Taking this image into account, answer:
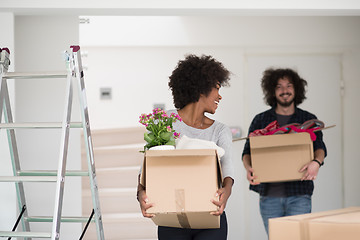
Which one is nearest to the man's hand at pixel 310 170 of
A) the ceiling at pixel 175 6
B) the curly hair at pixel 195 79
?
the ceiling at pixel 175 6

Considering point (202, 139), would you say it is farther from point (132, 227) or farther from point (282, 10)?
point (132, 227)

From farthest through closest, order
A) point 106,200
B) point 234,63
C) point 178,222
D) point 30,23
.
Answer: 1. point 234,63
2. point 106,200
3. point 30,23
4. point 178,222

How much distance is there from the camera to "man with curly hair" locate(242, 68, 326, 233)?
300cm

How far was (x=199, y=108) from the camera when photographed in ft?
6.79

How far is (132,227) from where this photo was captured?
403 centimetres

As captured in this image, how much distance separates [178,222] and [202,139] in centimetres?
35

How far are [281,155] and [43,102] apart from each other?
1.63m

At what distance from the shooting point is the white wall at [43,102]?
11.2 ft

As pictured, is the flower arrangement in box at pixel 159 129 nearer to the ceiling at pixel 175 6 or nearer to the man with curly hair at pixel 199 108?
the man with curly hair at pixel 199 108

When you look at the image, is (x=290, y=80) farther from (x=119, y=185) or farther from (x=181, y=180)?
(x=119, y=185)

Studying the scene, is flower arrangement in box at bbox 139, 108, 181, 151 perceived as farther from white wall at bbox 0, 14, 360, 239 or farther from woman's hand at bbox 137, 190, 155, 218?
white wall at bbox 0, 14, 360, 239

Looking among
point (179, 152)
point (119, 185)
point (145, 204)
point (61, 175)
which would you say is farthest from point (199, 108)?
point (119, 185)

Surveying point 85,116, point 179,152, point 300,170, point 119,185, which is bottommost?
point 119,185

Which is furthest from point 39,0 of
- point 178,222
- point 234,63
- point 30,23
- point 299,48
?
point 299,48
